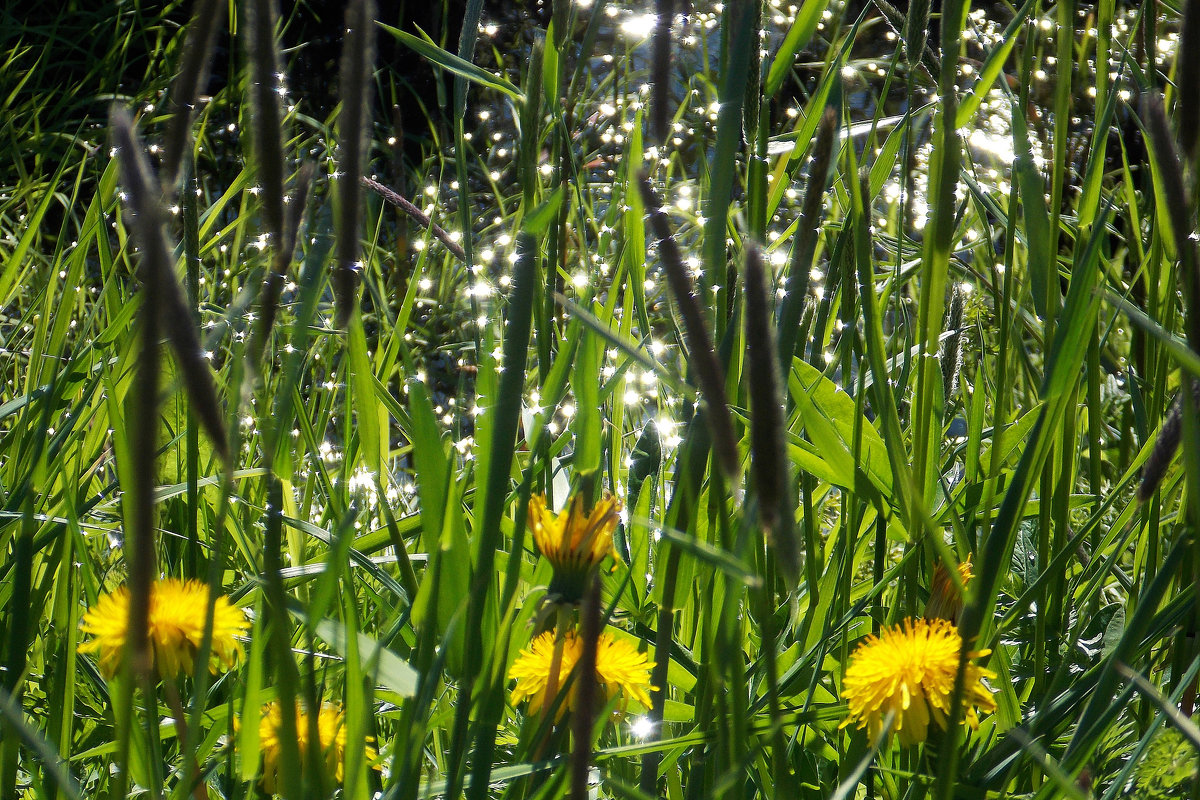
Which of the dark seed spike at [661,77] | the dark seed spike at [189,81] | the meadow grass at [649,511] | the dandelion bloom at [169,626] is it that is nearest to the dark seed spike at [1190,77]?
the meadow grass at [649,511]

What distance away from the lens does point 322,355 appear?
1415 mm

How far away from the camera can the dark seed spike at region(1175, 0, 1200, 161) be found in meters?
0.25

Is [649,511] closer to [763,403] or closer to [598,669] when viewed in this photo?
[598,669]

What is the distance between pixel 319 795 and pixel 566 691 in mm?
81

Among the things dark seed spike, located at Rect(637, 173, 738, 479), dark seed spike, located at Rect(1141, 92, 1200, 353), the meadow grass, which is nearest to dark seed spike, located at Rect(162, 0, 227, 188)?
the meadow grass

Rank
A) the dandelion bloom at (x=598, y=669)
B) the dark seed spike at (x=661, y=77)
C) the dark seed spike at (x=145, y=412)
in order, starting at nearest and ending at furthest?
the dark seed spike at (x=145, y=412)
the dark seed spike at (x=661, y=77)
the dandelion bloom at (x=598, y=669)

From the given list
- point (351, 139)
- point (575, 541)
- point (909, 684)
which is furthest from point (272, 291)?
point (909, 684)

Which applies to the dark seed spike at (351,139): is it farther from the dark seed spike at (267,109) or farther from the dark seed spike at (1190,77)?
the dark seed spike at (1190,77)

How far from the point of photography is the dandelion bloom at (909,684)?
37 centimetres

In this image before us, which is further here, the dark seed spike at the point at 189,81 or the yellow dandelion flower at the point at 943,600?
the yellow dandelion flower at the point at 943,600

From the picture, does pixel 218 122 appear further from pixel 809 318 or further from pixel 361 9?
pixel 361 9

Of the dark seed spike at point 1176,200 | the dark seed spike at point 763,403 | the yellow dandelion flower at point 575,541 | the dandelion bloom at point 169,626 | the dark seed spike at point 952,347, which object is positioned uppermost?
the dark seed spike at point 1176,200

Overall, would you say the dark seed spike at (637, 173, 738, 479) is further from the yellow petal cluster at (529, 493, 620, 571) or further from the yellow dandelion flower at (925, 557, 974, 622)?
the yellow dandelion flower at (925, 557, 974, 622)

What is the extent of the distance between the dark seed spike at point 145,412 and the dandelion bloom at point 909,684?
27 cm
